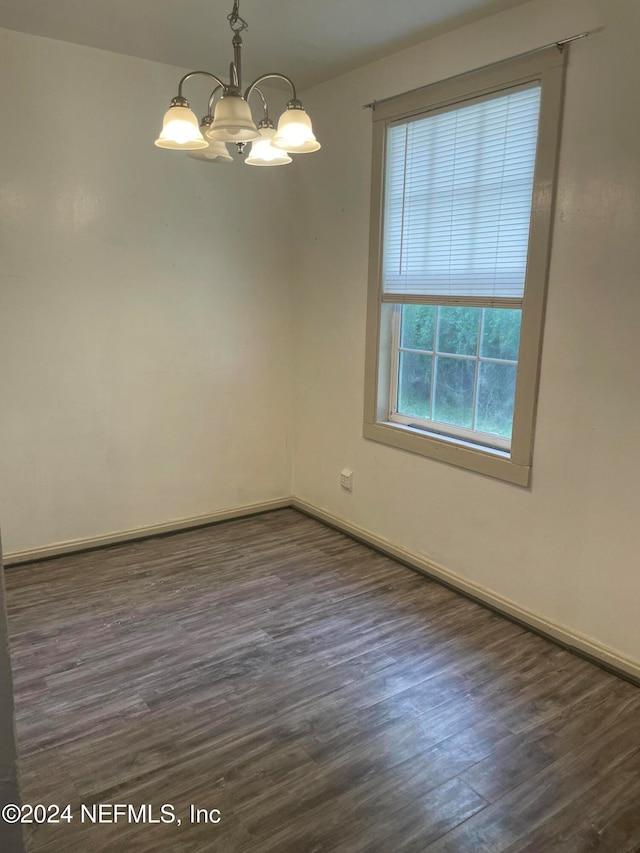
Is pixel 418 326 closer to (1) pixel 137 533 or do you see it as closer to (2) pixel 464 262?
(2) pixel 464 262

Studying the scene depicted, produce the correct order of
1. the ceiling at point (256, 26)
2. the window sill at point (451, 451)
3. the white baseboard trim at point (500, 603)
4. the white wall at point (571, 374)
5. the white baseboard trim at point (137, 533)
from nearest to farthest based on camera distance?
1. the white wall at point (571, 374)
2. the white baseboard trim at point (500, 603)
3. the ceiling at point (256, 26)
4. the window sill at point (451, 451)
5. the white baseboard trim at point (137, 533)

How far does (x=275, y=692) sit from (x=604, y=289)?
6.72ft

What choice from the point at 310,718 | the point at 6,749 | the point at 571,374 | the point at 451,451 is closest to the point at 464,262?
A: the point at 571,374

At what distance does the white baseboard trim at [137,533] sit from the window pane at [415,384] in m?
1.31

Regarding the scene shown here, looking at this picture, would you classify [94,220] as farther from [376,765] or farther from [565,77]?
[376,765]

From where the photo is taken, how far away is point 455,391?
3.23 meters

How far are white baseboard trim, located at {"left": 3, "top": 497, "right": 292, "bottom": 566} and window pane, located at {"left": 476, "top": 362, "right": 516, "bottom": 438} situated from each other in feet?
5.84

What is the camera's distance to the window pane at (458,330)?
308cm

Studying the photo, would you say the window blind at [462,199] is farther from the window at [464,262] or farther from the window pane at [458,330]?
the window pane at [458,330]

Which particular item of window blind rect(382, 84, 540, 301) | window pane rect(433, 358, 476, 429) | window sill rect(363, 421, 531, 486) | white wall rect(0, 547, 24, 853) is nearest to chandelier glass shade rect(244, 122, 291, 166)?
window blind rect(382, 84, 540, 301)

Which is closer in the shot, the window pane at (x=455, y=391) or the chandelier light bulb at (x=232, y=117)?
the chandelier light bulb at (x=232, y=117)

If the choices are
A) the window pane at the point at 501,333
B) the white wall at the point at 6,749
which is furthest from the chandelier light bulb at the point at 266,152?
the white wall at the point at 6,749

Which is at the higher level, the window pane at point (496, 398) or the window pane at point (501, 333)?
the window pane at point (501, 333)

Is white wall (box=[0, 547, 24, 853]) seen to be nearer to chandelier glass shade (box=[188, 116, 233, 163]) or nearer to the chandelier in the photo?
the chandelier
